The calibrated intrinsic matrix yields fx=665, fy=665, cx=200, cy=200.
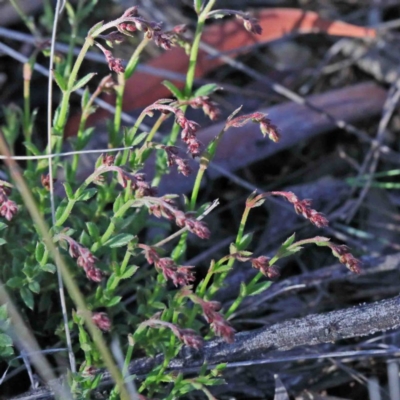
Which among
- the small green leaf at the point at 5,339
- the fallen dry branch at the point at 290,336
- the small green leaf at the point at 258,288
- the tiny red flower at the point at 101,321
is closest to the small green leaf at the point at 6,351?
the small green leaf at the point at 5,339

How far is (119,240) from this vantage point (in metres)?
1.72

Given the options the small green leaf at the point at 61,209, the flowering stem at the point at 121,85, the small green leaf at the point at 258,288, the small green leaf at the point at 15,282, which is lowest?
the small green leaf at the point at 258,288

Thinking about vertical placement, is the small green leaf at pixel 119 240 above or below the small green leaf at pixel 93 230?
below

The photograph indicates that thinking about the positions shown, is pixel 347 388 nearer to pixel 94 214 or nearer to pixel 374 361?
pixel 374 361

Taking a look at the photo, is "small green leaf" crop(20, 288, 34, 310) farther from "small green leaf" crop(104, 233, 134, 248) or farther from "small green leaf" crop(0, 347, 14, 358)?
"small green leaf" crop(104, 233, 134, 248)

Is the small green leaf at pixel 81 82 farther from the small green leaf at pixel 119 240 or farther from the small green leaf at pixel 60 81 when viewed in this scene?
the small green leaf at pixel 119 240

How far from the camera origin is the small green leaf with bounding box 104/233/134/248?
1696mm

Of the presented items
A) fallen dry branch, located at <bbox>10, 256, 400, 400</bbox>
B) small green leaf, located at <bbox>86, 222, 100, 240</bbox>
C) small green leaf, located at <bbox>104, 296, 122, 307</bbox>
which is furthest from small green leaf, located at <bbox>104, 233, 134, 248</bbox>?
fallen dry branch, located at <bbox>10, 256, 400, 400</bbox>

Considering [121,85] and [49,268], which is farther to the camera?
[121,85]

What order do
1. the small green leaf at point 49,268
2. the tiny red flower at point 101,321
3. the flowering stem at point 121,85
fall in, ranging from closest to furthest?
the tiny red flower at point 101,321 → the small green leaf at point 49,268 → the flowering stem at point 121,85

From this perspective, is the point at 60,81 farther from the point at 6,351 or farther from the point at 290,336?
the point at 290,336

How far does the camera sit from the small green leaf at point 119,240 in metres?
1.70

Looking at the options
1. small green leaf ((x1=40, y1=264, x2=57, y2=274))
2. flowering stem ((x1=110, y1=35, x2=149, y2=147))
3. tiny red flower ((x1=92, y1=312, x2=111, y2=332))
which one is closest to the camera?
tiny red flower ((x1=92, y1=312, x2=111, y2=332))

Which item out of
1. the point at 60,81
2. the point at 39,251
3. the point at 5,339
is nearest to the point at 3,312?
the point at 5,339
